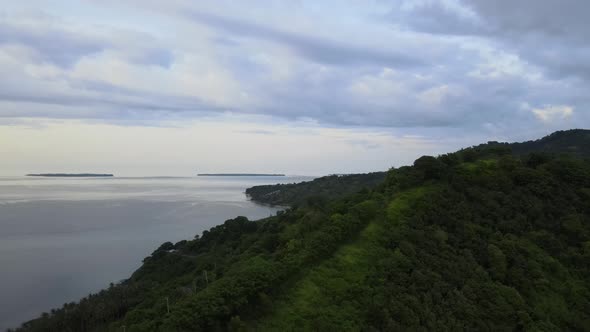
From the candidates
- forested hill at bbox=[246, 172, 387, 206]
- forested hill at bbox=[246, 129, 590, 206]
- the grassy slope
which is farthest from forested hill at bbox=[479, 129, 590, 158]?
the grassy slope

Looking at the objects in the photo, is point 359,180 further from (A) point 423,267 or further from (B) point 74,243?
(A) point 423,267

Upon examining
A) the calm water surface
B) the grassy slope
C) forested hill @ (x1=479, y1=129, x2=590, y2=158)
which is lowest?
the calm water surface

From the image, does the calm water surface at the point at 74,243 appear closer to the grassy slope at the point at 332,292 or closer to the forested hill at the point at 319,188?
the forested hill at the point at 319,188

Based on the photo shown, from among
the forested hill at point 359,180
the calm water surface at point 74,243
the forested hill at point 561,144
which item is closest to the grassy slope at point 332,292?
the forested hill at point 359,180

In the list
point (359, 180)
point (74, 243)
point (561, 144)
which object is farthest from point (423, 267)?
point (359, 180)

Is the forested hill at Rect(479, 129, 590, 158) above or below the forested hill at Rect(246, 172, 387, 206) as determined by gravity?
above

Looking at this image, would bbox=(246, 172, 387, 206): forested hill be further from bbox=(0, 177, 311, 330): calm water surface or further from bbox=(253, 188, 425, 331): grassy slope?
bbox=(253, 188, 425, 331): grassy slope

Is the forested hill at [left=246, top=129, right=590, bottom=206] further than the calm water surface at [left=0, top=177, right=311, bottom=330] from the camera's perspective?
Yes

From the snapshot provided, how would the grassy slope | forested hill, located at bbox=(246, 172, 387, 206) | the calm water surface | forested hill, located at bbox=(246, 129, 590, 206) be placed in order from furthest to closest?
forested hill, located at bbox=(246, 172, 387, 206) → forested hill, located at bbox=(246, 129, 590, 206) → the calm water surface → the grassy slope

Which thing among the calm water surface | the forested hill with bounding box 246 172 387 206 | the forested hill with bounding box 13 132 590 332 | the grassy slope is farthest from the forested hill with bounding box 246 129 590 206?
the calm water surface

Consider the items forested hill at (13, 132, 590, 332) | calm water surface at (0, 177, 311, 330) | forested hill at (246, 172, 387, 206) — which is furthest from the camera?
forested hill at (246, 172, 387, 206)
